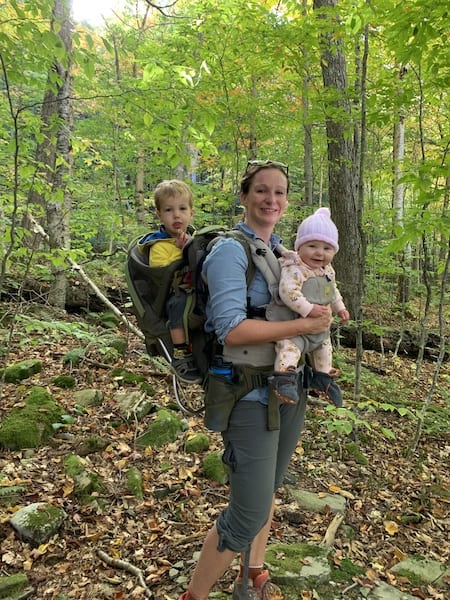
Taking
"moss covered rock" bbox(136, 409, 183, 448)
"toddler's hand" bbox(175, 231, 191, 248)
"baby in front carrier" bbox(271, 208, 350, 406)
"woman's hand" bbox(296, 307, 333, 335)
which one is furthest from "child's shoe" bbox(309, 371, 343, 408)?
"moss covered rock" bbox(136, 409, 183, 448)

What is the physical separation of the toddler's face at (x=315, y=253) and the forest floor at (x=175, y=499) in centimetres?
236

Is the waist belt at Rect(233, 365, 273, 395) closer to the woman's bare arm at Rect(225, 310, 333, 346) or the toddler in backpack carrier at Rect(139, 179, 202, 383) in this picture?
the woman's bare arm at Rect(225, 310, 333, 346)

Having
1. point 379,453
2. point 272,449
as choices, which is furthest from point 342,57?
point 272,449

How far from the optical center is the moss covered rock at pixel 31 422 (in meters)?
4.23

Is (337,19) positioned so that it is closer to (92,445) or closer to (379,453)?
(379,453)

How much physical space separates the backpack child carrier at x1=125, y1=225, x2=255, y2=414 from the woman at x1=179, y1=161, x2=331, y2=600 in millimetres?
148

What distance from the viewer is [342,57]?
7.64 metres

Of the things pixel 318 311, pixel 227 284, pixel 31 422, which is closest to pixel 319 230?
pixel 318 311

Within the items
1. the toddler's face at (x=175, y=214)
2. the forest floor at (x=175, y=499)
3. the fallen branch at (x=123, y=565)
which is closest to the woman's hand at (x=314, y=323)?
the toddler's face at (x=175, y=214)

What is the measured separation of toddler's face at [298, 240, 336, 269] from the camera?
2264 millimetres

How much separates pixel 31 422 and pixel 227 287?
3563mm

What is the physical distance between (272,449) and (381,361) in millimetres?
7507

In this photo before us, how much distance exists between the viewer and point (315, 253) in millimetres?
2262

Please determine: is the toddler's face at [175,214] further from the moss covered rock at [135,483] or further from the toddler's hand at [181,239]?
the moss covered rock at [135,483]
